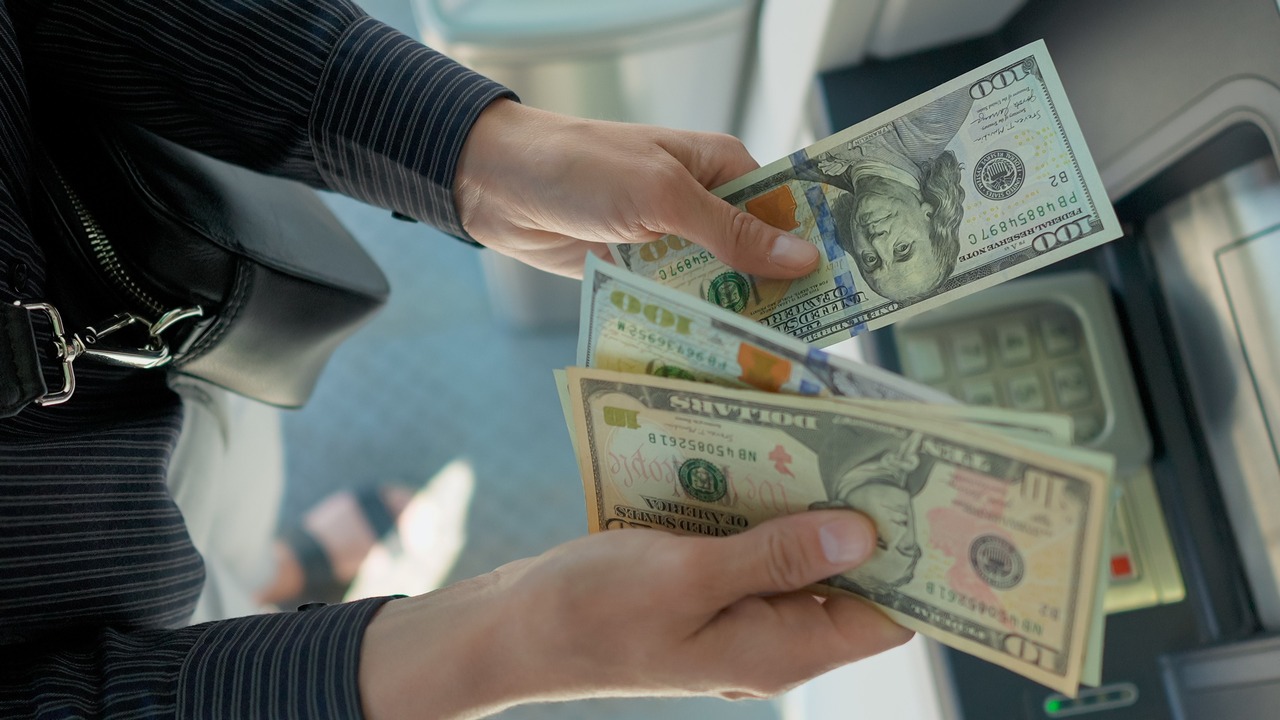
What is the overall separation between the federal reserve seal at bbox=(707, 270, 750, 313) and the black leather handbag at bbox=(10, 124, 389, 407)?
0.36 m

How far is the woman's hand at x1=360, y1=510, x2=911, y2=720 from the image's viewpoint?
50 cm

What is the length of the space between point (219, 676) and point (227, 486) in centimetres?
53

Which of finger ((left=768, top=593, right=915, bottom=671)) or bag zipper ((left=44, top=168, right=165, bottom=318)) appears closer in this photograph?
finger ((left=768, top=593, right=915, bottom=671))

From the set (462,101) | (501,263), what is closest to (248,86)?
(462,101)

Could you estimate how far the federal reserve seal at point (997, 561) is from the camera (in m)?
0.54

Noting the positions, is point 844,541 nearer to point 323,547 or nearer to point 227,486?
point 227,486

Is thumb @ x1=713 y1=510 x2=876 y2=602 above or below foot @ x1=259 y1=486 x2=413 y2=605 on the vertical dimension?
below

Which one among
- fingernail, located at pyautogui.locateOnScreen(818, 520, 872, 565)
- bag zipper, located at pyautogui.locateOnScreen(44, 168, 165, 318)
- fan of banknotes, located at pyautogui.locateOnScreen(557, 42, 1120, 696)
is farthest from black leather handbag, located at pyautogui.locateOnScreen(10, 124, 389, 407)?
fingernail, located at pyautogui.locateOnScreen(818, 520, 872, 565)

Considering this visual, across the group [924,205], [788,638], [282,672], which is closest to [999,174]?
[924,205]

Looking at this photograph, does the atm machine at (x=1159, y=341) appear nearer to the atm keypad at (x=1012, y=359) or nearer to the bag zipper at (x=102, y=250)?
the atm keypad at (x=1012, y=359)

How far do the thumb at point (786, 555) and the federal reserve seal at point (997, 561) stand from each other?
0.08 meters

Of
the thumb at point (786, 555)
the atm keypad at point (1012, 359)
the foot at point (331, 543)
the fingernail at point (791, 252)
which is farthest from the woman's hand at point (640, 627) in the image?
the foot at point (331, 543)

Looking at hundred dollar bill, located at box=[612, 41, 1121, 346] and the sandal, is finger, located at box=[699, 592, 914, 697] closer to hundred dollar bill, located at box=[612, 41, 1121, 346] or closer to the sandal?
hundred dollar bill, located at box=[612, 41, 1121, 346]

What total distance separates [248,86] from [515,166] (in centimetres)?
23
